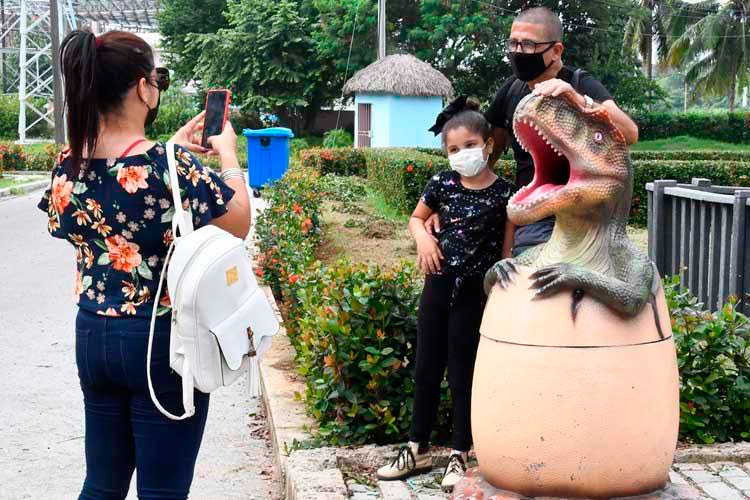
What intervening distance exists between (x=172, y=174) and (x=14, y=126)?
50981 mm

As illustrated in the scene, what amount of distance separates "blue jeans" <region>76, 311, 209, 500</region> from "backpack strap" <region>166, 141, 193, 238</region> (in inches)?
10.8

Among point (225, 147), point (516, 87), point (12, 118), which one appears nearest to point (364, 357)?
point (516, 87)

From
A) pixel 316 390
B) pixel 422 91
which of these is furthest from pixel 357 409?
pixel 422 91

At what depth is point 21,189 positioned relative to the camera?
2245 cm

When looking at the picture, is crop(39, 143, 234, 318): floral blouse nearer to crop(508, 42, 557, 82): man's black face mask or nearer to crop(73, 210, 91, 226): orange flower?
crop(73, 210, 91, 226): orange flower

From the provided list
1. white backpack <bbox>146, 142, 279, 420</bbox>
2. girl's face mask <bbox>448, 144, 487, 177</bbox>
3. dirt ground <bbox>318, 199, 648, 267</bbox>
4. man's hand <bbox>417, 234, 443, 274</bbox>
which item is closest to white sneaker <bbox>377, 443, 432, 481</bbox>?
man's hand <bbox>417, 234, 443, 274</bbox>

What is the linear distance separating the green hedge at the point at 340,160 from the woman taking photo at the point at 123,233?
69.0 ft

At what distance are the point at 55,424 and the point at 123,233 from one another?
335 cm

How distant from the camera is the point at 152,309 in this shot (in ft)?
9.04

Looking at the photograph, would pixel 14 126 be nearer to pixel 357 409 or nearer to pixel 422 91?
pixel 422 91

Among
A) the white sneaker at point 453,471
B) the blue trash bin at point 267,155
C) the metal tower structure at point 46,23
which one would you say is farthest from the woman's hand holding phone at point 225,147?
the metal tower structure at point 46,23

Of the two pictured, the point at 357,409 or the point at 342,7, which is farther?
the point at 342,7

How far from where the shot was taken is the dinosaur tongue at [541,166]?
2.93 metres

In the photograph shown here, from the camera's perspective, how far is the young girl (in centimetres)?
383
